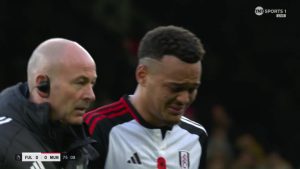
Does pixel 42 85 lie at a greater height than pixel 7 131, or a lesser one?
greater

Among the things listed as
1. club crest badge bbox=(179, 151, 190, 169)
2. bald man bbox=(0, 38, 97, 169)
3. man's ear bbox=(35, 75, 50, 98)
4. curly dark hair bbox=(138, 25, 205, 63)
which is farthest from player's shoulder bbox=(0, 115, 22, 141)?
club crest badge bbox=(179, 151, 190, 169)

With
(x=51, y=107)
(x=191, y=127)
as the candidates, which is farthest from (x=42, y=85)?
(x=191, y=127)

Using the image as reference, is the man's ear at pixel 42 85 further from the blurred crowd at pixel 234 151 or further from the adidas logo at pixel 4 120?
the blurred crowd at pixel 234 151

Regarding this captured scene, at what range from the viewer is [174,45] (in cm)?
457

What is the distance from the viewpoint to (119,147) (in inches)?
180

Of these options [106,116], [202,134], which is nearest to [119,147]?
[106,116]

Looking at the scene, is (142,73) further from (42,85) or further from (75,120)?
(42,85)

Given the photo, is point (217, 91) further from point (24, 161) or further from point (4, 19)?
point (24, 161)

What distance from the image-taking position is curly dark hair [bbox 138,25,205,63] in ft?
14.9

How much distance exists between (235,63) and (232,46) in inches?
8.0

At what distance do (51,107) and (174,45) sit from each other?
0.89 meters

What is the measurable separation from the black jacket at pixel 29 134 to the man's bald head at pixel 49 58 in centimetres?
11

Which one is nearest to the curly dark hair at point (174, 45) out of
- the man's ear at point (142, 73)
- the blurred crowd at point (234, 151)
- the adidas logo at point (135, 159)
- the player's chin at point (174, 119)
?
the man's ear at point (142, 73)

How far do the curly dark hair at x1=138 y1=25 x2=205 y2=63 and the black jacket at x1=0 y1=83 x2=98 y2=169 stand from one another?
75cm
